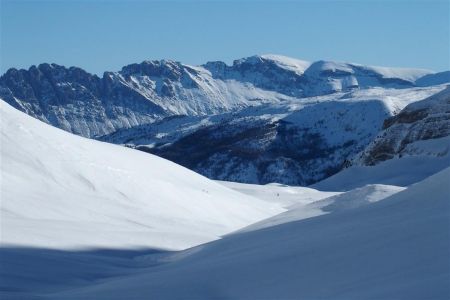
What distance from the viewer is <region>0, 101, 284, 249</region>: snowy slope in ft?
46.3

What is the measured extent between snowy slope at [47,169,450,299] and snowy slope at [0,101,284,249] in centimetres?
419

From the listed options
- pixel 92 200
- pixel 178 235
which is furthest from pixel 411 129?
pixel 178 235

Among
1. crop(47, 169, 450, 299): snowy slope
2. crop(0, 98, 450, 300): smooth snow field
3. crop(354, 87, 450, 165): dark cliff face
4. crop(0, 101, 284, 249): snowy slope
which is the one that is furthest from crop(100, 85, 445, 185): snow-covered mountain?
crop(47, 169, 450, 299): snowy slope

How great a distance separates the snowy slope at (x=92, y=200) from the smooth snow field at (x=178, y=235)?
0.05m

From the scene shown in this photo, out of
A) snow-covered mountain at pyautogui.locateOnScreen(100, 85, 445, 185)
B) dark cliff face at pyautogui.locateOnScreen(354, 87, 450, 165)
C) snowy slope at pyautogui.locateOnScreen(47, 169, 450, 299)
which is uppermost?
snow-covered mountain at pyautogui.locateOnScreen(100, 85, 445, 185)

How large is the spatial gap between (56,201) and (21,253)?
19.4 feet

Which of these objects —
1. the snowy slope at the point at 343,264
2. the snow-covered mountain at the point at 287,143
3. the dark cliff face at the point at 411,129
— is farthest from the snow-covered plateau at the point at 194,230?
the snow-covered mountain at the point at 287,143

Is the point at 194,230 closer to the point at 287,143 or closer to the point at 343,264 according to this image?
the point at 343,264

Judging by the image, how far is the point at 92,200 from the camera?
17.6 meters

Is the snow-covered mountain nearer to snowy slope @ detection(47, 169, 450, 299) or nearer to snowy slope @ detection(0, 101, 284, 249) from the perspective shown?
snowy slope @ detection(0, 101, 284, 249)

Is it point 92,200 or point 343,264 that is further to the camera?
point 92,200

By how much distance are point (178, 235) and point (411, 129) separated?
1281 inches

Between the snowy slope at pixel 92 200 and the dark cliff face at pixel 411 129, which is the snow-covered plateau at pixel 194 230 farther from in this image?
the dark cliff face at pixel 411 129

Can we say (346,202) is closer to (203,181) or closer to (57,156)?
(57,156)
